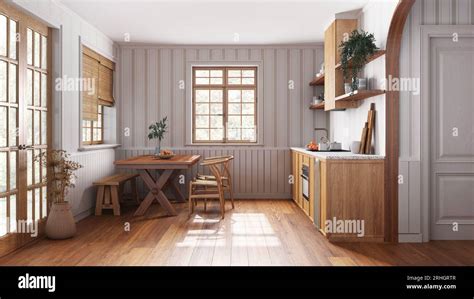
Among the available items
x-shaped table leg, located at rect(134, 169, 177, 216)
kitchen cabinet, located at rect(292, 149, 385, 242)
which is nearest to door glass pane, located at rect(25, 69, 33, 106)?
x-shaped table leg, located at rect(134, 169, 177, 216)

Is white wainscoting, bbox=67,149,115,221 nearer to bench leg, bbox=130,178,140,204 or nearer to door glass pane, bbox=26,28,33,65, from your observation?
bench leg, bbox=130,178,140,204

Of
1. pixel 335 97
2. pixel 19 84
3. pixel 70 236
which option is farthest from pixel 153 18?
pixel 70 236

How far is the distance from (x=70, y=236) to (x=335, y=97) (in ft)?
11.6

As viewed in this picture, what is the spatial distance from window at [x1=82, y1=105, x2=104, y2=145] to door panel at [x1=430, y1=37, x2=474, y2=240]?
15.2ft

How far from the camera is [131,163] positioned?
548 cm

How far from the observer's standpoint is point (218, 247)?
4281 mm

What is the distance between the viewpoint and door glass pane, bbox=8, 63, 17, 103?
410 centimetres

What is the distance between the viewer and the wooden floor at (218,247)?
3.82 metres

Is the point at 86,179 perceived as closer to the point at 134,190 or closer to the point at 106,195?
the point at 106,195

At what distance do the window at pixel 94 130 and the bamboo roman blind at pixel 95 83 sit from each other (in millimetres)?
168
